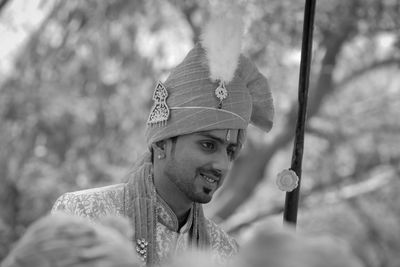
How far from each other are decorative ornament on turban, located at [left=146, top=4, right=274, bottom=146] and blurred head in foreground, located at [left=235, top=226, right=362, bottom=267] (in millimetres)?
2637

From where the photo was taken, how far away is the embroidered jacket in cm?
381

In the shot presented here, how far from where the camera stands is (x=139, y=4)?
35.1 ft

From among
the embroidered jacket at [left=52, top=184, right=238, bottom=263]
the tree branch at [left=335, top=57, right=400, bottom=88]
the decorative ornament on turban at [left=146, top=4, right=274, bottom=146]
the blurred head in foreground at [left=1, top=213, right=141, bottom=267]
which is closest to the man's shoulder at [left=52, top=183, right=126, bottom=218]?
the embroidered jacket at [left=52, top=184, right=238, bottom=263]

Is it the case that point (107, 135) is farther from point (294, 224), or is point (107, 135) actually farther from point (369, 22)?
point (294, 224)

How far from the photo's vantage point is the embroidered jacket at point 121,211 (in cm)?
381

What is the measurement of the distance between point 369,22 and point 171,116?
661 cm

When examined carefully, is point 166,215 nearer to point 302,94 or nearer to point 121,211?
point 121,211

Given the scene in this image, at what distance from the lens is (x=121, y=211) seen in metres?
3.86

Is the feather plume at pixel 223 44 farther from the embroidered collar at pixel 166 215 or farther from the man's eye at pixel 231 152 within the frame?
the embroidered collar at pixel 166 215

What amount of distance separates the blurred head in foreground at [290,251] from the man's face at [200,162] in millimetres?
2566

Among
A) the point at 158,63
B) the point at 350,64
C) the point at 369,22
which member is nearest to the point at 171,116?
the point at 369,22

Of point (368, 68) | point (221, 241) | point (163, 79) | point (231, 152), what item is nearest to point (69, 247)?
point (231, 152)

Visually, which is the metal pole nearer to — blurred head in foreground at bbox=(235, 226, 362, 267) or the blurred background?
blurred head in foreground at bbox=(235, 226, 362, 267)

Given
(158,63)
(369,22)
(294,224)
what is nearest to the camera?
(294,224)
